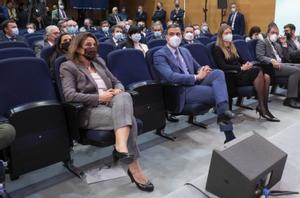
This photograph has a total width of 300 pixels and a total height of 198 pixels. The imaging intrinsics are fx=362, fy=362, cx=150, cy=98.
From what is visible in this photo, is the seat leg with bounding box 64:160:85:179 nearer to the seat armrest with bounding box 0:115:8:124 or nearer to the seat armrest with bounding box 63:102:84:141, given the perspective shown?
the seat armrest with bounding box 63:102:84:141

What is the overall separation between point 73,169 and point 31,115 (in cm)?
60

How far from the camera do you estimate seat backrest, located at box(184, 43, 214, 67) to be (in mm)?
3799

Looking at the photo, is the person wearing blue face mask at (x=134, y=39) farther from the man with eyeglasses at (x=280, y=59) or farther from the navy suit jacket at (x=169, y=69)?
the man with eyeglasses at (x=280, y=59)

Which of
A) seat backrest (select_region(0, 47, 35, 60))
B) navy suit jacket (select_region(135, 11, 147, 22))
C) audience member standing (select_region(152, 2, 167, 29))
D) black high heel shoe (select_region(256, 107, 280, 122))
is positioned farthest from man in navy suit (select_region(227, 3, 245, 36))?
seat backrest (select_region(0, 47, 35, 60))

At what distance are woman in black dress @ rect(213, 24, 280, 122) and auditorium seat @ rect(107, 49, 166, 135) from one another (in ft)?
3.57

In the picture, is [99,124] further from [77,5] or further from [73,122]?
[77,5]

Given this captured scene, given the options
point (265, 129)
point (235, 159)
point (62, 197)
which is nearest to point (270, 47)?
point (265, 129)

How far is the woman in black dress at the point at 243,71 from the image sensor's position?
3.84 metres

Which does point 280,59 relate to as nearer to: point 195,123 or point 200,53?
point 200,53

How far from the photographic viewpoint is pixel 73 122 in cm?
247

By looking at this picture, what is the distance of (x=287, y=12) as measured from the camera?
9.81m

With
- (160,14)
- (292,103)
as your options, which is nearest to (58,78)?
(292,103)

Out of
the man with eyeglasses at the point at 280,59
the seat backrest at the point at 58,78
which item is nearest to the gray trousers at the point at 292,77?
the man with eyeglasses at the point at 280,59

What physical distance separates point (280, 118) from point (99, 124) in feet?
7.80
